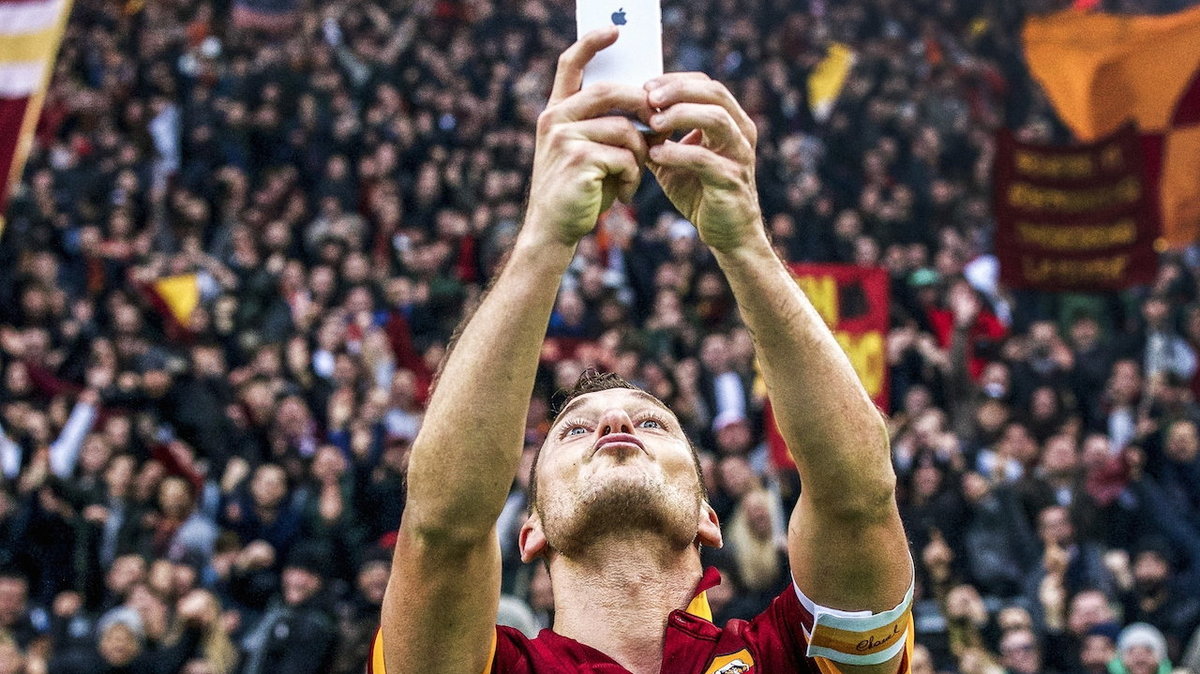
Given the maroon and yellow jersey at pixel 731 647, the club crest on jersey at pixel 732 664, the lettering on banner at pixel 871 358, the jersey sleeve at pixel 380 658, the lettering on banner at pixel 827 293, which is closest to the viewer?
the jersey sleeve at pixel 380 658

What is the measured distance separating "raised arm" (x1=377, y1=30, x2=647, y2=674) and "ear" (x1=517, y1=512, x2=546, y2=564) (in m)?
0.68

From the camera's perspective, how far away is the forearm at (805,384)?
2.28m

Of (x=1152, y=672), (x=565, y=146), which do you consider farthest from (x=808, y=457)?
(x=1152, y=672)

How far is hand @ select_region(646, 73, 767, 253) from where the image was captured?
2162 mm

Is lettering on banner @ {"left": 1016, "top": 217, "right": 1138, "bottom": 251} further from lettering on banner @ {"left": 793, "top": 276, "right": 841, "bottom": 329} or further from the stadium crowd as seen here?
lettering on banner @ {"left": 793, "top": 276, "right": 841, "bottom": 329}

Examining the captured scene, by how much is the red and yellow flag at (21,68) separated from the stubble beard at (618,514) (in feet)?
14.7

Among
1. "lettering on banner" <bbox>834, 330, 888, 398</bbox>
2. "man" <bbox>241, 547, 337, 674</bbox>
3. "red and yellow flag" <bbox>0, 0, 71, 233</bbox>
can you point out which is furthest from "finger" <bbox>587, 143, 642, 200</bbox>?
"lettering on banner" <bbox>834, 330, 888, 398</bbox>

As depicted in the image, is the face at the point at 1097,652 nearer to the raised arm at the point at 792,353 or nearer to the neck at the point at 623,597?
the neck at the point at 623,597

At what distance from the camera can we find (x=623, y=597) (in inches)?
108

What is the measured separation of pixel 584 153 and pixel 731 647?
1.05 m

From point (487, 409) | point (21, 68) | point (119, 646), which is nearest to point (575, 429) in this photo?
point (487, 409)

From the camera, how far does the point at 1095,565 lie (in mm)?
7645

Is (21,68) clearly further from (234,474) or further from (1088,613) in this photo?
(1088,613)

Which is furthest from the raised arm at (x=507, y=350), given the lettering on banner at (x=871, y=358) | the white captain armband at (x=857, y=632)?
the lettering on banner at (x=871, y=358)
